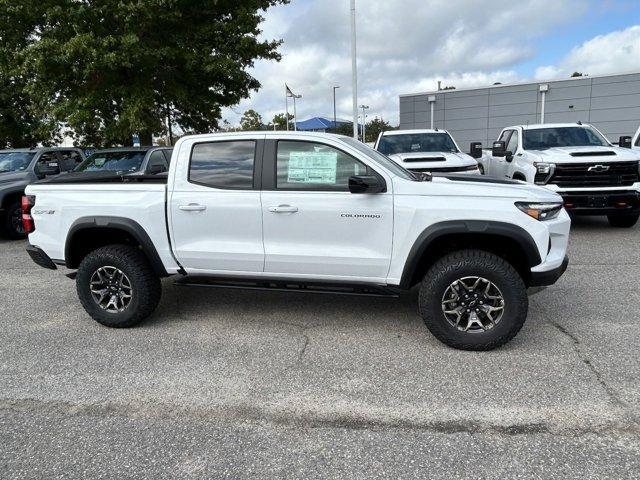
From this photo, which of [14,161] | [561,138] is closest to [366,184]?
[561,138]

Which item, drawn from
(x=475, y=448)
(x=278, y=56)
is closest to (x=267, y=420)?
(x=475, y=448)

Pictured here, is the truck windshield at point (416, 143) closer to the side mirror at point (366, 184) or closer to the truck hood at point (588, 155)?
the truck hood at point (588, 155)

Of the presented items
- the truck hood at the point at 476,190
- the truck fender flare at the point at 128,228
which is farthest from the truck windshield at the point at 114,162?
the truck hood at the point at 476,190

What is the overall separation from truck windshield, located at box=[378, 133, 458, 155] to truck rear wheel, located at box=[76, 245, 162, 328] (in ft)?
21.8

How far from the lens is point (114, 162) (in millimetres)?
9070

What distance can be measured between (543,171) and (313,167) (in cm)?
553

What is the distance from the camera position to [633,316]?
4.54 meters

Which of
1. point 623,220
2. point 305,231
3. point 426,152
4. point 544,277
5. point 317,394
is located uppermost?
point 426,152

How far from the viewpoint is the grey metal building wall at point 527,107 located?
22781 millimetres

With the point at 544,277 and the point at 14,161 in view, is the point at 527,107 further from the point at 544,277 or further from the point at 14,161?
the point at 544,277

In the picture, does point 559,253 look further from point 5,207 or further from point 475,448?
point 5,207

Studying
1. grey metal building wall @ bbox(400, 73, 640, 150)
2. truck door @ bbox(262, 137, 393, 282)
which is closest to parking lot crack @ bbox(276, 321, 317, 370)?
truck door @ bbox(262, 137, 393, 282)

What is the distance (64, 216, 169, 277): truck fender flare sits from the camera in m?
4.38

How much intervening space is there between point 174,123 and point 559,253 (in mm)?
17354
